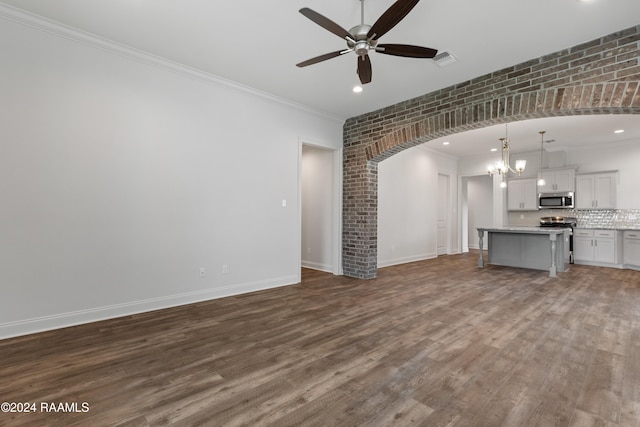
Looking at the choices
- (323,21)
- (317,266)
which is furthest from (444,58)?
(317,266)

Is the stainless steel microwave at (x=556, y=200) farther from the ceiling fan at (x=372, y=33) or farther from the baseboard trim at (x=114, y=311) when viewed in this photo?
the baseboard trim at (x=114, y=311)

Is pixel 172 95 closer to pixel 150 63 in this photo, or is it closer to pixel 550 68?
pixel 150 63

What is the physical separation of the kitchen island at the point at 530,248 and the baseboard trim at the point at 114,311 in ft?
17.2

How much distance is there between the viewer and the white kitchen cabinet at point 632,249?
6.29 m

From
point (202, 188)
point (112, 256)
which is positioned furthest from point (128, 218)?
point (202, 188)

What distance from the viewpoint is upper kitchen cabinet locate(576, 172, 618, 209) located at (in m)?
6.81

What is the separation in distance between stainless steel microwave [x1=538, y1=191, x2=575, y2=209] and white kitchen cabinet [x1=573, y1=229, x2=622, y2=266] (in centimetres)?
66

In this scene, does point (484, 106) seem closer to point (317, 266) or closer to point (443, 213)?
point (317, 266)

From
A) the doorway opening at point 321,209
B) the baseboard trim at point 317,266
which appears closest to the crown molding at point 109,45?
the doorway opening at point 321,209

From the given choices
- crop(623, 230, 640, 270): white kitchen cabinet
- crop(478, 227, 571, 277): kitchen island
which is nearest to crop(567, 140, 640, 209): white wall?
crop(623, 230, 640, 270): white kitchen cabinet

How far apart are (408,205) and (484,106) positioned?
3669 millimetres

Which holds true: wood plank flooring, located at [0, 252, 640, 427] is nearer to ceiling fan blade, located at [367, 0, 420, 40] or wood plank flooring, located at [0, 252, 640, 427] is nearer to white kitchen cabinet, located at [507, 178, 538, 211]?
ceiling fan blade, located at [367, 0, 420, 40]

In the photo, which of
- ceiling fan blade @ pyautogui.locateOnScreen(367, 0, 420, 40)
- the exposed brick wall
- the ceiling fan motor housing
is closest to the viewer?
ceiling fan blade @ pyautogui.locateOnScreen(367, 0, 420, 40)

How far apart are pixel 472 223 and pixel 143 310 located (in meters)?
10.6
